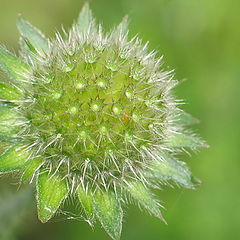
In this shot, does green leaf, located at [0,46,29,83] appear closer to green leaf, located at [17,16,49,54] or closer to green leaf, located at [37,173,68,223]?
green leaf, located at [17,16,49,54]

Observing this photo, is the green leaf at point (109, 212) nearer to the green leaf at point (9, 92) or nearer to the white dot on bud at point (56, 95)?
the white dot on bud at point (56, 95)

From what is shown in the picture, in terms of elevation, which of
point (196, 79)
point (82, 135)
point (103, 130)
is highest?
point (196, 79)

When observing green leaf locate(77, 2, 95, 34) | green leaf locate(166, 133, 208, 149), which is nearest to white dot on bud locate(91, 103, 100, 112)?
green leaf locate(166, 133, 208, 149)

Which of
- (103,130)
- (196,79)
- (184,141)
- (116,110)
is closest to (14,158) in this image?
(103,130)

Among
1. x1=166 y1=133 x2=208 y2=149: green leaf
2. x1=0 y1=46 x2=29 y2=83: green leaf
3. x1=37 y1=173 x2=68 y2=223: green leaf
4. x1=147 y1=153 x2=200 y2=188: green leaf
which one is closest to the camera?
x1=37 y1=173 x2=68 y2=223: green leaf

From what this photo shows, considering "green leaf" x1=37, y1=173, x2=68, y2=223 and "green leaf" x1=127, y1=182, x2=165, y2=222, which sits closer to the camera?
"green leaf" x1=37, y1=173, x2=68, y2=223

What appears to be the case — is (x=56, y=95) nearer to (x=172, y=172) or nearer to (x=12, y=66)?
(x=12, y=66)
